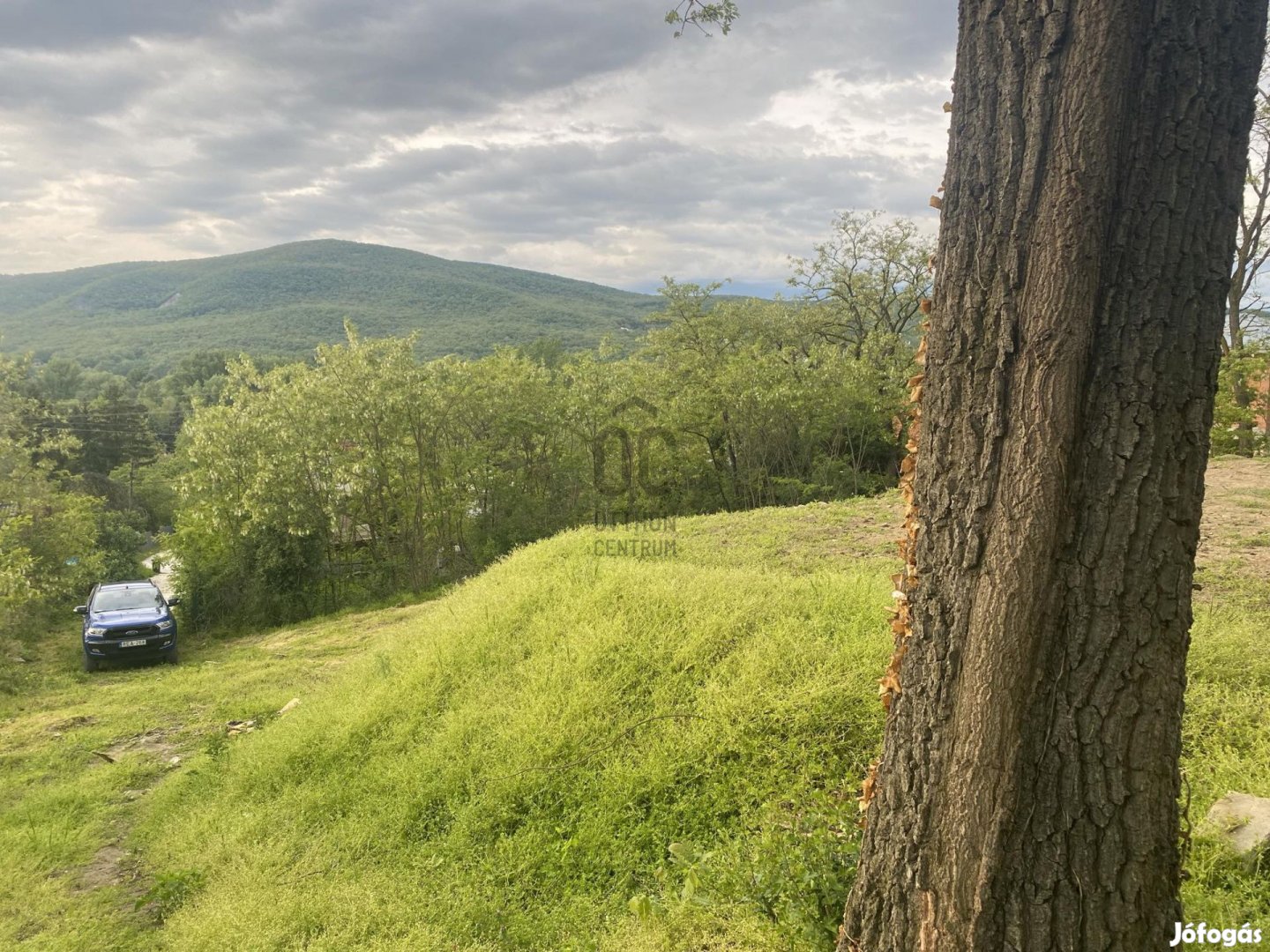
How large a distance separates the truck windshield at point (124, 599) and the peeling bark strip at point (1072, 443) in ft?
50.4

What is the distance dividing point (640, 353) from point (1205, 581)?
1993 centimetres

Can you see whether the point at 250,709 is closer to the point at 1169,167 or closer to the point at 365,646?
the point at 365,646

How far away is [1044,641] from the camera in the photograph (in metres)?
2.24

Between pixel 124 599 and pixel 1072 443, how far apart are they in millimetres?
16336

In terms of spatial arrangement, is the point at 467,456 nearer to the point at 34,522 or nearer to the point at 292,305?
the point at 34,522

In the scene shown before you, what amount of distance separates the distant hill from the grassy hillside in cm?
7699

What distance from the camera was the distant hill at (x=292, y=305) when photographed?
10456cm

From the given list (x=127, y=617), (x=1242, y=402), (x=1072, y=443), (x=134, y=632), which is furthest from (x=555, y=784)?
(x=1242, y=402)

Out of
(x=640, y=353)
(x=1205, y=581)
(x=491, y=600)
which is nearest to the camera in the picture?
(x=1205, y=581)

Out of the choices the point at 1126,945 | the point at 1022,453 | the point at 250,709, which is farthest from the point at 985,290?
the point at 250,709

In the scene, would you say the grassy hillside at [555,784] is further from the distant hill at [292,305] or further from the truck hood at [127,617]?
the distant hill at [292,305]

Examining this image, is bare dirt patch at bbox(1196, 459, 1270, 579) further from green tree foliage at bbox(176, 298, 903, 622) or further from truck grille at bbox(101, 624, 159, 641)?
truck grille at bbox(101, 624, 159, 641)

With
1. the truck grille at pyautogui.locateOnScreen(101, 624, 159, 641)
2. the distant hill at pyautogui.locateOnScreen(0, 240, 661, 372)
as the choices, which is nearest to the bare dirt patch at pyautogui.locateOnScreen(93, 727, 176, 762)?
the truck grille at pyautogui.locateOnScreen(101, 624, 159, 641)

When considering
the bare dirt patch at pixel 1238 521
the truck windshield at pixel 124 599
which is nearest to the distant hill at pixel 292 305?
the truck windshield at pixel 124 599
